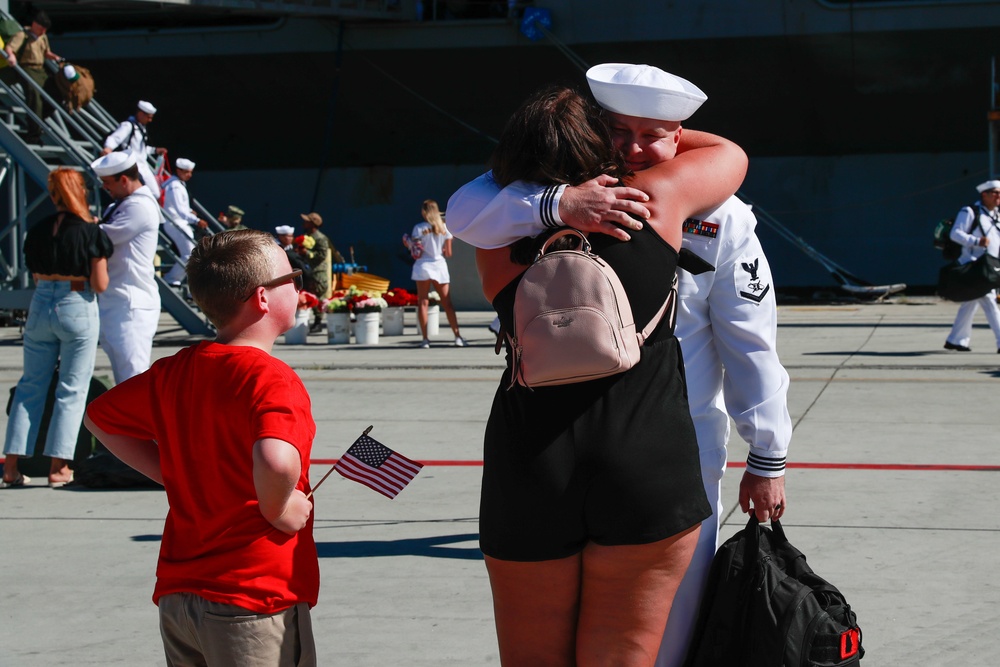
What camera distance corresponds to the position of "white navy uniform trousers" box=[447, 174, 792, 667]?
288 centimetres

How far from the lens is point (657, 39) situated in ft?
74.1

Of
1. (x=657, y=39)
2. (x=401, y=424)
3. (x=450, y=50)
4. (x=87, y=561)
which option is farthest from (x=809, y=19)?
(x=87, y=561)

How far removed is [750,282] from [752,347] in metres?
0.16

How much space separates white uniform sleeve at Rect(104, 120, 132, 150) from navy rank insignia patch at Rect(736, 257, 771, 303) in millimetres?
14075

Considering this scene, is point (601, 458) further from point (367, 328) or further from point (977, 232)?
point (367, 328)

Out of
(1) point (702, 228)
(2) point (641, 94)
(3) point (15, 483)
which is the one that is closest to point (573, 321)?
(2) point (641, 94)

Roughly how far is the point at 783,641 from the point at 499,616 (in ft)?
2.10

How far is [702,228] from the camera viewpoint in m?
2.93

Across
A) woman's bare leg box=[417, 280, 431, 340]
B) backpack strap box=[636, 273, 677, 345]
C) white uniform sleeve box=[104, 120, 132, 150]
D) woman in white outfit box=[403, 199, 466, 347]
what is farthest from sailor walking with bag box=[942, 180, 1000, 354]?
backpack strap box=[636, 273, 677, 345]

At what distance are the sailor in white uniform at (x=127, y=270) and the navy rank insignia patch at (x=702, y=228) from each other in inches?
190

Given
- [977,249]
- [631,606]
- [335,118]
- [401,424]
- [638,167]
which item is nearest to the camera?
[631,606]

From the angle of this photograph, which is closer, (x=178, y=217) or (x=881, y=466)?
(x=881, y=466)

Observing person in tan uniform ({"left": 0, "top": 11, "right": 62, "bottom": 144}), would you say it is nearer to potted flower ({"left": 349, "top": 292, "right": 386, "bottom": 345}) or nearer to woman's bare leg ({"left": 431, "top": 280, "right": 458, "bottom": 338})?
potted flower ({"left": 349, "top": 292, "right": 386, "bottom": 345})

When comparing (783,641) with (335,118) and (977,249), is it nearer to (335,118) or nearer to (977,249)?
(977,249)
